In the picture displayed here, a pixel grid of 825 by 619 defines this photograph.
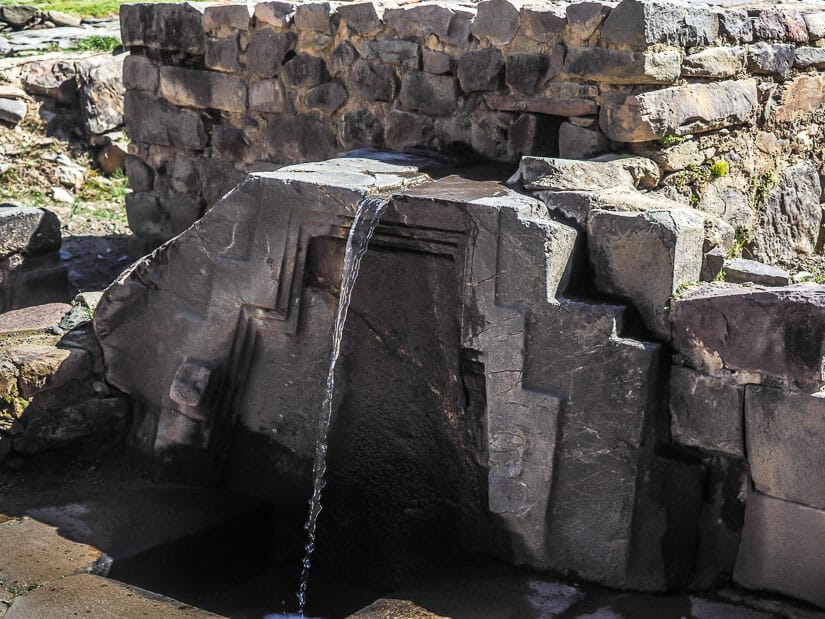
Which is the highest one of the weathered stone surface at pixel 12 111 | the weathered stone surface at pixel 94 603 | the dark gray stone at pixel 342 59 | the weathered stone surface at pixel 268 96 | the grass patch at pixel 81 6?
the grass patch at pixel 81 6

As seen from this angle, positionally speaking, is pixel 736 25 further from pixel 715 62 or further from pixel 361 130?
pixel 361 130

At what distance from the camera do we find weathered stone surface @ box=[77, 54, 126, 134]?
8547 millimetres

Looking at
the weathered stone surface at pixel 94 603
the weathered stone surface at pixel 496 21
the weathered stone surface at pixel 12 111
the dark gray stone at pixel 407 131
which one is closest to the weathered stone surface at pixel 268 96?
the dark gray stone at pixel 407 131

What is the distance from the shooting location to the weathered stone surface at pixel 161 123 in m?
6.12

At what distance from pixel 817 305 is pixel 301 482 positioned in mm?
2117

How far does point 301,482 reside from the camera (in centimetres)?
441

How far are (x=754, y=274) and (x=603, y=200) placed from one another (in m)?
0.86

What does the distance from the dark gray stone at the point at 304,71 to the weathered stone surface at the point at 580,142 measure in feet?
4.61

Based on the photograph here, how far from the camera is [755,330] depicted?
340 cm

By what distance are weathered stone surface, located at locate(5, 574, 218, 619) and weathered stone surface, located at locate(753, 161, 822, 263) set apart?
324 centimetres

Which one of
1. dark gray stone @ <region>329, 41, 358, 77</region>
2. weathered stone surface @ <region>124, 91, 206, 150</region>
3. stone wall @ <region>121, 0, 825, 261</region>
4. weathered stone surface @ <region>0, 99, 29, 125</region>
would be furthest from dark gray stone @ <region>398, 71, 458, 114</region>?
weathered stone surface @ <region>0, 99, 29, 125</region>

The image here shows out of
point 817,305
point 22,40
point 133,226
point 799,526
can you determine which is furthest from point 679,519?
point 22,40

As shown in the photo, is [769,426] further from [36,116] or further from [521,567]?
[36,116]

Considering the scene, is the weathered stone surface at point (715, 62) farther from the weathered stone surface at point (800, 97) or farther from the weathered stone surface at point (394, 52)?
the weathered stone surface at point (394, 52)
